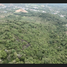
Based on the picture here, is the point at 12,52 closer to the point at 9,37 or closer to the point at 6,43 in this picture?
the point at 6,43

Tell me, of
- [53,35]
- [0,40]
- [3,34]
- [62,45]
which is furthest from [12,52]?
[53,35]

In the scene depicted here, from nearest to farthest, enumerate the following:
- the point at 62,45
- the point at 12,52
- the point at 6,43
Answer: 1. the point at 12,52
2. the point at 6,43
3. the point at 62,45

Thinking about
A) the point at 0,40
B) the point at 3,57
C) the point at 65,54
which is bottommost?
the point at 65,54

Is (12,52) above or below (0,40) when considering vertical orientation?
below

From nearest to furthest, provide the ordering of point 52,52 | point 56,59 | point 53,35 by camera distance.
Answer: point 56,59
point 52,52
point 53,35

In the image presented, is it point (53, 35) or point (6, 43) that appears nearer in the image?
point (6, 43)

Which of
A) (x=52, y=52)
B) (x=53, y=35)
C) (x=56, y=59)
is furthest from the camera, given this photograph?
(x=53, y=35)

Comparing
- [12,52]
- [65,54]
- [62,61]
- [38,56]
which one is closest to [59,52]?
[65,54]

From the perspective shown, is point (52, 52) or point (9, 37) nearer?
point (9, 37)

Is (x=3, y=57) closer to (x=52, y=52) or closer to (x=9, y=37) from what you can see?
(x=9, y=37)
